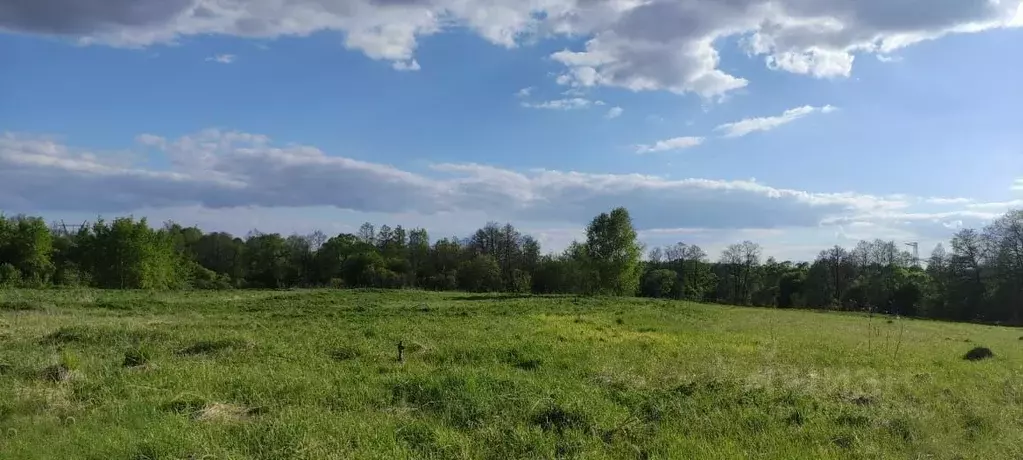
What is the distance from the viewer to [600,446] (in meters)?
8.98

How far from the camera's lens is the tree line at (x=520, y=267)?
65.6m

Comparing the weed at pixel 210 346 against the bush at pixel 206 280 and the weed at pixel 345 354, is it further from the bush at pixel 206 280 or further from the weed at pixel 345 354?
the bush at pixel 206 280

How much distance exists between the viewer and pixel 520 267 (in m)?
104

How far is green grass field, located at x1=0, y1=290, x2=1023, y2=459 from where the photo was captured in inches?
349

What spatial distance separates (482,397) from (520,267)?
9286cm

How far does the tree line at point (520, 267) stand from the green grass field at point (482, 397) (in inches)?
1759

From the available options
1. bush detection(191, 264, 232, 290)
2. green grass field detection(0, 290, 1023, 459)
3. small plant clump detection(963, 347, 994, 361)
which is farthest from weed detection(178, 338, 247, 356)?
bush detection(191, 264, 232, 290)

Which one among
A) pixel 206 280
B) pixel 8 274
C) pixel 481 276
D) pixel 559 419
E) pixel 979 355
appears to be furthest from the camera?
pixel 481 276

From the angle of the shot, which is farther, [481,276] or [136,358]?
[481,276]

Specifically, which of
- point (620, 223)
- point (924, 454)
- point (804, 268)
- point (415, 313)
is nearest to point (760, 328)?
point (415, 313)

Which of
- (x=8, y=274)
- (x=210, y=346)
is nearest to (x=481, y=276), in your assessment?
(x=8, y=274)

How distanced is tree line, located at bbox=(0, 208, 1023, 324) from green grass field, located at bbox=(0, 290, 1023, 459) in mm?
44679

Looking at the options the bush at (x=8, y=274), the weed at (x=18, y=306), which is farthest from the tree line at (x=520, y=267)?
the weed at (x=18, y=306)

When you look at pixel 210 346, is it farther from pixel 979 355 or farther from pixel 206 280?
pixel 206 280
